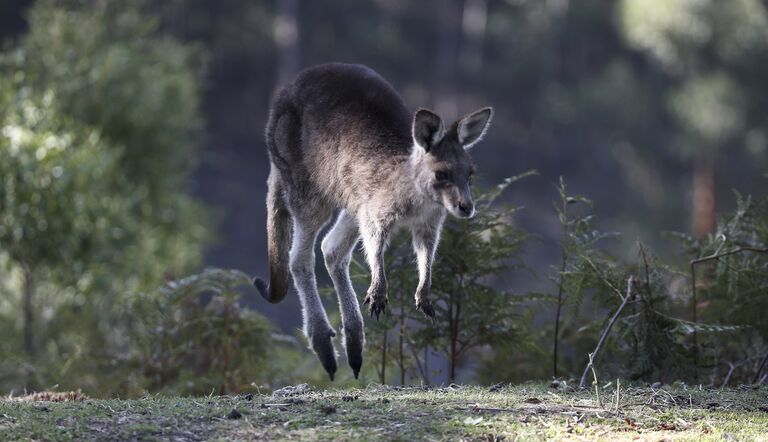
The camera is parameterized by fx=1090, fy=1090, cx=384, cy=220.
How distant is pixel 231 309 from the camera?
10.1m

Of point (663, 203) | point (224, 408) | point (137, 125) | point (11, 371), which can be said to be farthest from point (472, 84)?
point (224, 408)

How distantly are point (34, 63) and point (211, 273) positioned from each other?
41.1 ft

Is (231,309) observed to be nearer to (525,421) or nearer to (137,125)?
(525,421)

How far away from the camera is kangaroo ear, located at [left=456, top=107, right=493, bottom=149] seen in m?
7.65

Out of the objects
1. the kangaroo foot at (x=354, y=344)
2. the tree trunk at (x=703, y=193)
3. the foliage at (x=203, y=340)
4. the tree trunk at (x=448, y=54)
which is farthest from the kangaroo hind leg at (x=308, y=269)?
the tree trunk at (x=448, y=54)

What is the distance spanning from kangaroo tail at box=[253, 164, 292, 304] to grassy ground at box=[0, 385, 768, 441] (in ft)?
6.95

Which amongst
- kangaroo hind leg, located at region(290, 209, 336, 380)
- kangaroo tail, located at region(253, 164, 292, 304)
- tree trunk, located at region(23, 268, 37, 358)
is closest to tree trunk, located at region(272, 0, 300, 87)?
tree trunk, located at region(23, 268, 37, 358)

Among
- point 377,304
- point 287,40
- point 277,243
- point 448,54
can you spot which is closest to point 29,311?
point 277,243

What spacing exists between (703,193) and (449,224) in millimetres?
27301

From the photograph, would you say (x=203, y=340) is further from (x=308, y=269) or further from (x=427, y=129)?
(x=427, y=129)

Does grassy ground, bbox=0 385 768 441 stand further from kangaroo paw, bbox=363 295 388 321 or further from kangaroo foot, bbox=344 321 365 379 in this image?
kangaroo foot, bbox=344 321 365 379

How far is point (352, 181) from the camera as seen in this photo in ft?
26.7

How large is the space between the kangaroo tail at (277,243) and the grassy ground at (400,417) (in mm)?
2120

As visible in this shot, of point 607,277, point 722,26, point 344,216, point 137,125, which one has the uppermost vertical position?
point 722,26
